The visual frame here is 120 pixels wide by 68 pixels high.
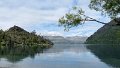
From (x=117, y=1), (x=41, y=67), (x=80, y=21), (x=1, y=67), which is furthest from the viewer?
(x=41, y=67)

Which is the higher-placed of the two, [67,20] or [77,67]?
[67,20]

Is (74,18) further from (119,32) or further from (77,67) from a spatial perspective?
(77,67)

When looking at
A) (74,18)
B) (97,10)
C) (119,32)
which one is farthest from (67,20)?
(119,32)

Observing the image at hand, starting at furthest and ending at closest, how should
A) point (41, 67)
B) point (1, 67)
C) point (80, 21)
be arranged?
1. point (41, 67)
2. point (1, 67)
3. point (80, 21)

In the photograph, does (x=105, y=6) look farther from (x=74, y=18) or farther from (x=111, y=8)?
(x=74, y=18)

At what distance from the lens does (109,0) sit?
1734cm

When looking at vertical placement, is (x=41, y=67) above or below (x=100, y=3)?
below

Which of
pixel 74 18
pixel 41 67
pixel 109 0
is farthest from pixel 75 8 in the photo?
pixel 41 67

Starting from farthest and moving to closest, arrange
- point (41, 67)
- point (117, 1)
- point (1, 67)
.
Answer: point (41, 67)
point (1, 67)
point (117, 1)

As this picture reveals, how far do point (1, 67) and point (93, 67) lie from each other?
23932mm

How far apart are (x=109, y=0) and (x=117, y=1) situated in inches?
26.0

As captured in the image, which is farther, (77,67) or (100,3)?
(77,67)

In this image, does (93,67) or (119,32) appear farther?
(93,67)

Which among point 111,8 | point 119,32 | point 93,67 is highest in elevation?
point 111,8
